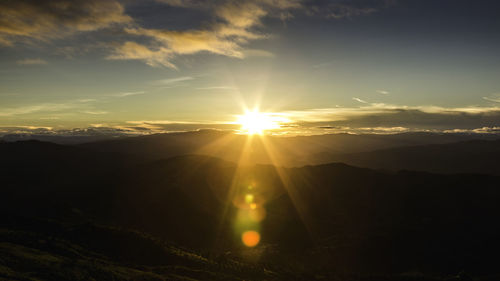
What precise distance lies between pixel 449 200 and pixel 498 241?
104 ft

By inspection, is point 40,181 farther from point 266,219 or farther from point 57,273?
point 57,273

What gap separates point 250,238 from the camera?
286ft

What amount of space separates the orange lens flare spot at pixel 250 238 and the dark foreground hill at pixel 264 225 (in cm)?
145

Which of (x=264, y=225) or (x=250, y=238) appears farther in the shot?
(x=264, y=225)

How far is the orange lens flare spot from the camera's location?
83.1 meters

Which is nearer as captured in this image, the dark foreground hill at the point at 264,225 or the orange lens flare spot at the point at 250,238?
the dark foreground hill at the point at 264,225

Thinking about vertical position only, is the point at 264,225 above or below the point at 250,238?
above

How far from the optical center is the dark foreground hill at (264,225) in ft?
139

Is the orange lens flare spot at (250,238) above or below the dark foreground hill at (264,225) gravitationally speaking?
below

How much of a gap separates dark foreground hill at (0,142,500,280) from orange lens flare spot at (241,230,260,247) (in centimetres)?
145

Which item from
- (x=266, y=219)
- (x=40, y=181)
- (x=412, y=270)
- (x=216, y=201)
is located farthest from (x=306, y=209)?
(x=40, y=181)

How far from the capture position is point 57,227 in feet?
169

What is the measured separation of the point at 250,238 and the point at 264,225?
10.1m

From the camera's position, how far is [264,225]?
3787 inches
